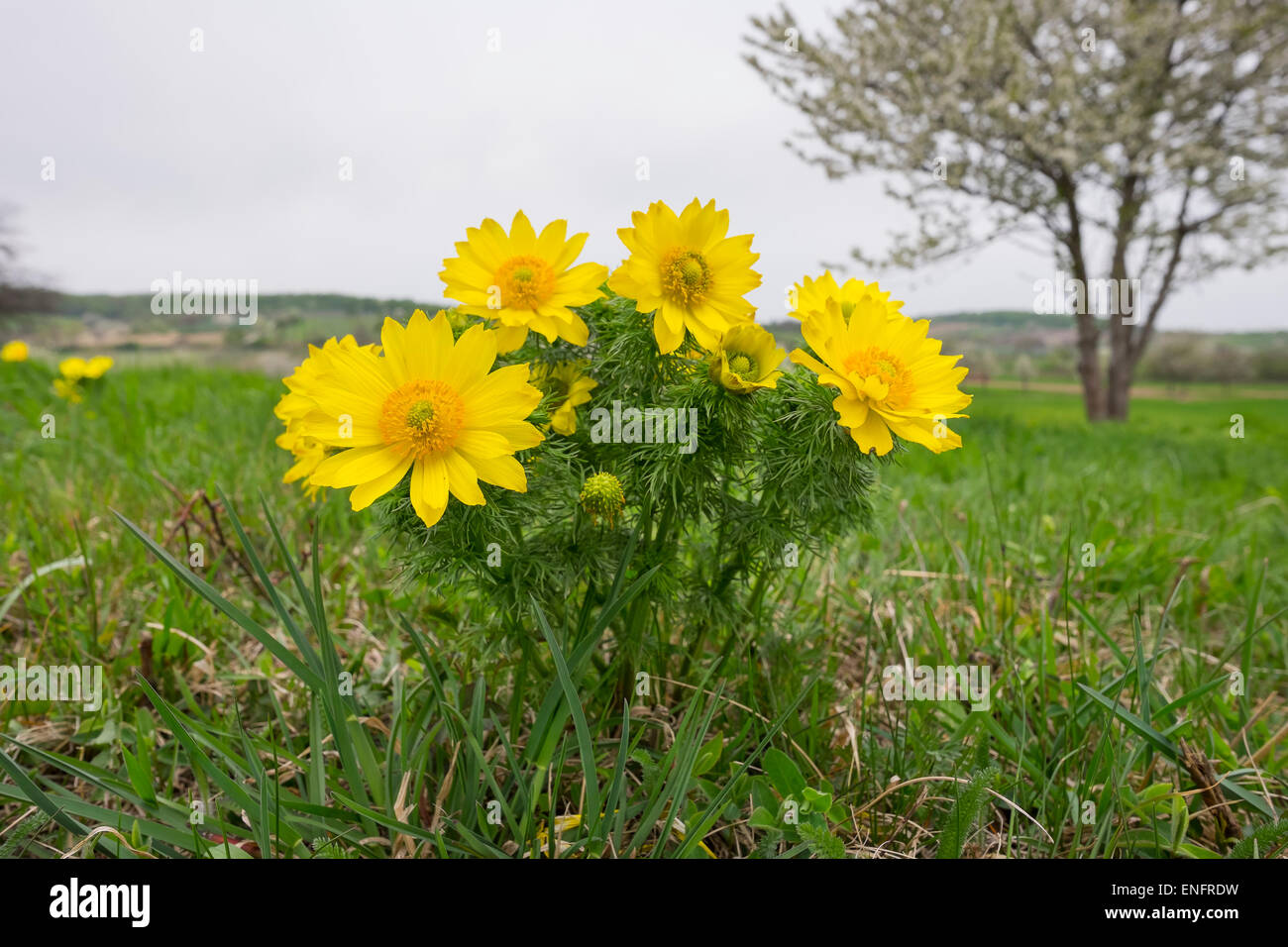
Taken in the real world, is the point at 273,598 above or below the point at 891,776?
above

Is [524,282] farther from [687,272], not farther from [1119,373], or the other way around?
[1119,373]

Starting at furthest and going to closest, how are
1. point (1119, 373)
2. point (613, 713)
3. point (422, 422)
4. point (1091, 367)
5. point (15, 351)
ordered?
1. point (1119, 373)
2. point (1091, 367)
3. point (15, 351)
4. point (613, 713)
5. point (422, 422)

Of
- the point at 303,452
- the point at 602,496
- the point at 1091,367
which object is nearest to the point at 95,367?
the point at 303,452

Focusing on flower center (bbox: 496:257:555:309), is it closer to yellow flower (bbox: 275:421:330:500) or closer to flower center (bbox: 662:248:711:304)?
flower center (bbox: 662:248:711:304)

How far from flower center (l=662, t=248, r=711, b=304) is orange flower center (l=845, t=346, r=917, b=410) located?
0.88 feet

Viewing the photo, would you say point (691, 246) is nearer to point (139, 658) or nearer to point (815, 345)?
point (815, 345)

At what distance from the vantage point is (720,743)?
58.4 inches

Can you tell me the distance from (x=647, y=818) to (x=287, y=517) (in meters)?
2.41

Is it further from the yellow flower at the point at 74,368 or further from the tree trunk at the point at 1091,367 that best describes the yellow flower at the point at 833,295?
the tree trunk at the point at 1091,367

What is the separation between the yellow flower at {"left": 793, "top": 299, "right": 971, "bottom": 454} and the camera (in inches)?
47.2

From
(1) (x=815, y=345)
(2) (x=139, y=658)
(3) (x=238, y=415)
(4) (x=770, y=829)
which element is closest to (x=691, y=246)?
(1) (x=815, y=345)

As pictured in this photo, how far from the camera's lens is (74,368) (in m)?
4.46

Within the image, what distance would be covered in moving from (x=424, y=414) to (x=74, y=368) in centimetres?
443

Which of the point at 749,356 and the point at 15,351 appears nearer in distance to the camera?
the point at 749,356
